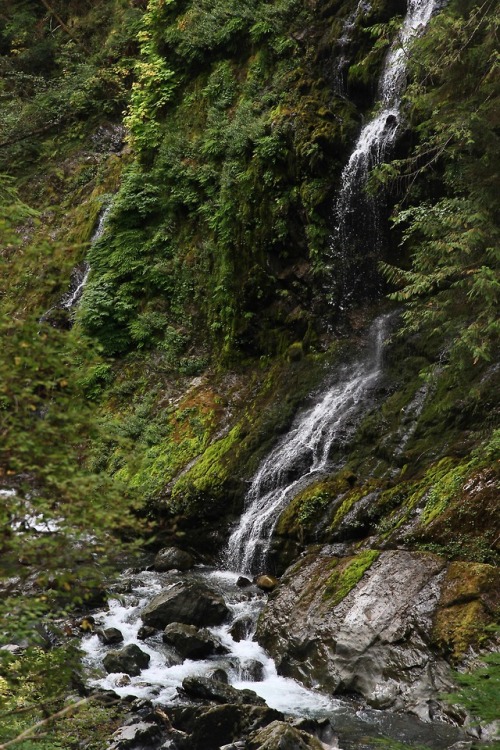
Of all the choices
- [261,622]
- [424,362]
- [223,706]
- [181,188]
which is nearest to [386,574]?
[261,622]

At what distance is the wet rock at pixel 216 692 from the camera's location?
24.0 ft

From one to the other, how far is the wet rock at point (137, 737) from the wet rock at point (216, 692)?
865 mm

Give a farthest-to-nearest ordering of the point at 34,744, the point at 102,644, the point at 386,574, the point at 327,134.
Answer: the point at 327,134, the point at 102,644, the point at 386,574, the point at 34,744

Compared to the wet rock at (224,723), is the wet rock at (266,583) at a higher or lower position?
higher

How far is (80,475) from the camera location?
3.37 meters

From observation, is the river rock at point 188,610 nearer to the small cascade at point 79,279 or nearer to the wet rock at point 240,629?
the wet rock at point 240,629

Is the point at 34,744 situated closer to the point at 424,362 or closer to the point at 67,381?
the point at 67,381

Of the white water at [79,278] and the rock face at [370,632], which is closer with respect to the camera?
the rock face at [370,632]

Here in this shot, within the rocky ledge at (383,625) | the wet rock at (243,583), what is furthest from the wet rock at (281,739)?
the wet rock at (243,583)

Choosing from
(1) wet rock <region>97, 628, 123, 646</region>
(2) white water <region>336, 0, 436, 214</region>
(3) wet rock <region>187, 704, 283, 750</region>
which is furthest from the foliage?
(1) wet rock <region>97, 628, 123, 646</region>

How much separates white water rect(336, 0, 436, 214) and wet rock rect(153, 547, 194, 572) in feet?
22.5

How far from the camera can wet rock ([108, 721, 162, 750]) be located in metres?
6.34

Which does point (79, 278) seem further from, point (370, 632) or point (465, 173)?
point (370, 632)

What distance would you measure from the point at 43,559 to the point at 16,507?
280 mm
